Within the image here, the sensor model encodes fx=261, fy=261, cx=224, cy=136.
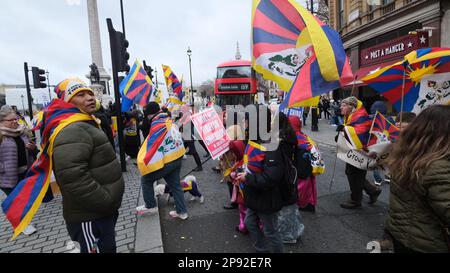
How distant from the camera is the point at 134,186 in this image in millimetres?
5723

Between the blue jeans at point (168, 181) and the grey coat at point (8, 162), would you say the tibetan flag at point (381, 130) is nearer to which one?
the blue jeans at point (168, 181)

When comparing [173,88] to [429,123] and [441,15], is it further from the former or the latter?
[441,15]

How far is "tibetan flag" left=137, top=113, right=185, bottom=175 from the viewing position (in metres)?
3.88

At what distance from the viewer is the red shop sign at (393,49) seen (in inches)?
513

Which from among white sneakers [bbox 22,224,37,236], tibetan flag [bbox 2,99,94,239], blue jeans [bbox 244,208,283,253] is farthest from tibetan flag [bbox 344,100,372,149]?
white sneakers [bbox 22,224,37,236]

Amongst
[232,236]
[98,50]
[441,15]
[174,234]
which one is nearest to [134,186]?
[174,234]

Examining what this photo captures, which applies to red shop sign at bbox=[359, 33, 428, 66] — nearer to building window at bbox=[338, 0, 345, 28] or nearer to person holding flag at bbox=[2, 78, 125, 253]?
building window at bbox=[338, 0, 345, 28]

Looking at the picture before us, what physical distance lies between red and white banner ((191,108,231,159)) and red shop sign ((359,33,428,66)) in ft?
46.2

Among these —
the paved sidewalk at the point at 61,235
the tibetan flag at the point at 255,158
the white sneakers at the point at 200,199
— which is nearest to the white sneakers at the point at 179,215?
the paved sidewalk at the point at 61,235

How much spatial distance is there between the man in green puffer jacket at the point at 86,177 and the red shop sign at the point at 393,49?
15879 millimetres

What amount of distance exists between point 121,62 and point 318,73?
524 cm

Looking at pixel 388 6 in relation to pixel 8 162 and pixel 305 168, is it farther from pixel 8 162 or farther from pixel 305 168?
pixel 8 162

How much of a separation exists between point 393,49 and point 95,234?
1782cm

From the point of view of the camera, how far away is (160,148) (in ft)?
13.1
